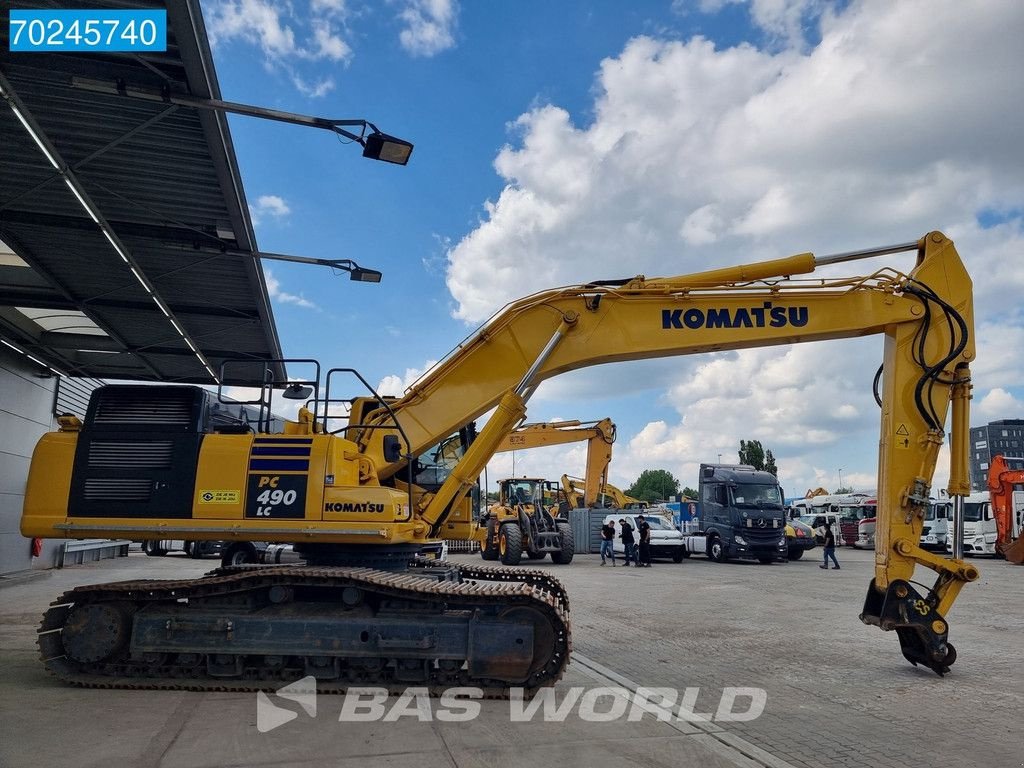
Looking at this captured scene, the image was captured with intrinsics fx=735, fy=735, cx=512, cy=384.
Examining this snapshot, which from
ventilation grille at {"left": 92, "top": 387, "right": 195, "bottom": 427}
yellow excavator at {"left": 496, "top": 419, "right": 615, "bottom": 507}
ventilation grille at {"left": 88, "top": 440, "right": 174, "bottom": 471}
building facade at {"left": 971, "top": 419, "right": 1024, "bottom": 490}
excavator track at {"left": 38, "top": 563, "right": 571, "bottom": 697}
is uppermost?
building facade at {"left": 971, "top": 419, "right": 1024, "bottom": 490}

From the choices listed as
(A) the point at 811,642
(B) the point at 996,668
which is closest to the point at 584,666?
(A) the point at 811,642

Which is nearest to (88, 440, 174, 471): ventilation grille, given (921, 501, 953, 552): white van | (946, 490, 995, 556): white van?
(946, 490, 995, 556): white van

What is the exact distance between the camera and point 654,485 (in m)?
142

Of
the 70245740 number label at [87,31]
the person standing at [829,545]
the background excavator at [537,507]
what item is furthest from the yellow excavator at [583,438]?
the 70245740 number label at [87,31]

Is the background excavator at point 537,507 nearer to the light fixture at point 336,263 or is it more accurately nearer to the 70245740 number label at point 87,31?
the light fixture at point 336,263

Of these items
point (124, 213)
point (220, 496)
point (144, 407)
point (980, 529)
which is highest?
point (124, 213)

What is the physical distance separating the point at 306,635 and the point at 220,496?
1656 millimetres

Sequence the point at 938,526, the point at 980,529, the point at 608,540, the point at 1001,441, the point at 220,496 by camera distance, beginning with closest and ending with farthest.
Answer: the point at 220,496 → the point at 608,540 → the point at 980,529 → the point at 938,526 → the point at 1001,441

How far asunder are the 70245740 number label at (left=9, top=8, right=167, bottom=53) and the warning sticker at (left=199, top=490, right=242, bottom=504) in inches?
174

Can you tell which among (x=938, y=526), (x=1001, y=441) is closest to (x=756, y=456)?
(x=938, y=526)

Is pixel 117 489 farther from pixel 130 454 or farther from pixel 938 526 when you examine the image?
pixel 938 526

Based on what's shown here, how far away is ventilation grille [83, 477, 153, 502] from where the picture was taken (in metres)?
7.54

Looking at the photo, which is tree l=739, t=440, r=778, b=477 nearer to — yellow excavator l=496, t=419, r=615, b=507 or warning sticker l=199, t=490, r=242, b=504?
yellow excavator l=496, t=419, r=615, b=507

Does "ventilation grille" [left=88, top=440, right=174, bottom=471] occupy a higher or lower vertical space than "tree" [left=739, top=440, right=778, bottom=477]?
lower
